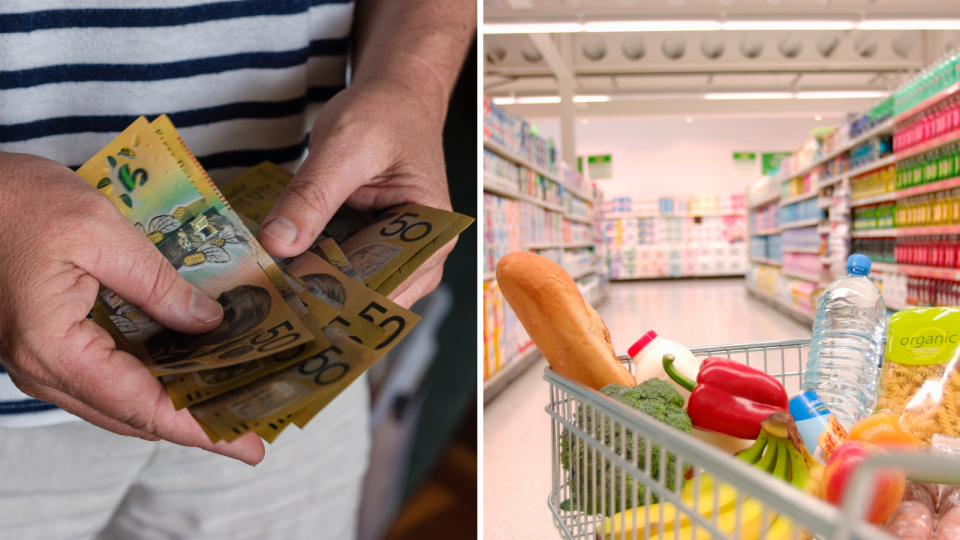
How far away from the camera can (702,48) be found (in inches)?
426

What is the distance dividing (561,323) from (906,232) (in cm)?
436

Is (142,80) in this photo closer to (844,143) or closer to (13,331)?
(13,331)

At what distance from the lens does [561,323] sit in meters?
0.89

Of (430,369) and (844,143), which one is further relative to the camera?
(844,143)

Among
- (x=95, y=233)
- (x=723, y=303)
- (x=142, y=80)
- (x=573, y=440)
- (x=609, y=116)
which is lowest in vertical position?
(x=723, y=303)

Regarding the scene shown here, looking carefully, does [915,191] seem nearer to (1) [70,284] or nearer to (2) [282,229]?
(2) [282,229]

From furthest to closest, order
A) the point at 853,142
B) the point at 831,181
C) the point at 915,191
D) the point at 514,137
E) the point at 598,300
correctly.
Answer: the point at 598,300 < the point at 831,181 < the point at 853,142 < the point at 514,137 < the point at 915,191

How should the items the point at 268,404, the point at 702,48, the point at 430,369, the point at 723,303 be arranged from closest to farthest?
the point at 268,404, the point at 430,369, the point at 723,303, the point at 702,48

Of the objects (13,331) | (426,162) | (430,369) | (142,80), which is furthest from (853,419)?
(430,369)

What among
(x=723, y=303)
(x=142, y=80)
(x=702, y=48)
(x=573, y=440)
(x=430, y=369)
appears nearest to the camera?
(x=573, y=440)

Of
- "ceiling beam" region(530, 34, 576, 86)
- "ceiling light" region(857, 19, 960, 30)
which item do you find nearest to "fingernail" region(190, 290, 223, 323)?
"ceiling beam" region(530, 34, 576, 86)

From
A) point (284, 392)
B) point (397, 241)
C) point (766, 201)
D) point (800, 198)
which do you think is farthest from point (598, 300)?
point (284, 392)

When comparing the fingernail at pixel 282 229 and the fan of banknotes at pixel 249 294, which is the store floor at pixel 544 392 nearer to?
the fan of banknotes at pixel 249 294

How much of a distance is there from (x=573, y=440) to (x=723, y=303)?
334 inches
